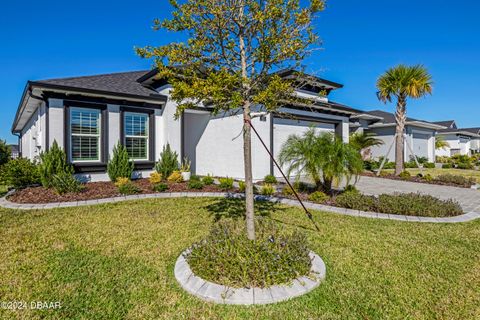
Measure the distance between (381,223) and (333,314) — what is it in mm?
3732

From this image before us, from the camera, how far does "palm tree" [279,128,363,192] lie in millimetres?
7562

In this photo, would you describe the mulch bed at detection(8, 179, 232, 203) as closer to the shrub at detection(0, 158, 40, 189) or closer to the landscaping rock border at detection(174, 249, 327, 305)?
the shrub at detection(0, 158, 40, 189)

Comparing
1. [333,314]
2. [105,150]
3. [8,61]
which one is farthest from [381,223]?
[8,61]

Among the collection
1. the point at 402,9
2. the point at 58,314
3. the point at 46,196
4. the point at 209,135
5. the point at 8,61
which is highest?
the point at 402,9

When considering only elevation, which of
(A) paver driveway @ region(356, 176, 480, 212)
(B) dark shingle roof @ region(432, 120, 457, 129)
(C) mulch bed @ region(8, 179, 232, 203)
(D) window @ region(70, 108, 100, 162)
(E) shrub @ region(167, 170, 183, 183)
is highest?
(B) dark shingle roof @ region(432, 120, 457, 129)

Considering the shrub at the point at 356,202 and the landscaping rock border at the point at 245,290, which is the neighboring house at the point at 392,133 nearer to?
the shrub at the point at 356,202

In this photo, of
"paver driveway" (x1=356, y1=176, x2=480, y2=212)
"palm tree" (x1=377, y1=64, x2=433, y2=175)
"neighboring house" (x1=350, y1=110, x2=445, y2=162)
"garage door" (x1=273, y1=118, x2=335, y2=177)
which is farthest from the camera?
"neighboring house" (x1=350, y1=110, x2=445, y2=162)

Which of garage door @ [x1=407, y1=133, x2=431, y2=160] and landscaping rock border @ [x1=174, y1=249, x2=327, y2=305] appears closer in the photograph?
landscaping rock border @ [x1=174, y1=249, x2=327, y2=305]

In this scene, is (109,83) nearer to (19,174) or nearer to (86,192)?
(19,174)

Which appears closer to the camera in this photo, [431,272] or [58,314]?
[58,314]

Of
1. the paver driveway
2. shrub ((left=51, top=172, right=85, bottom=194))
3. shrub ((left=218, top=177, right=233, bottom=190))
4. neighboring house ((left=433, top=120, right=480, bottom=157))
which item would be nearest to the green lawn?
shrub ((left=51, top=172, right=85, bottom=194))

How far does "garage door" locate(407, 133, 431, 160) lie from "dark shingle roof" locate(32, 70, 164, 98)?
23072 millimetres

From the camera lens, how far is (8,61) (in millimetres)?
12719

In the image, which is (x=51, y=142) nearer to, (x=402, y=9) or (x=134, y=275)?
(x=134, y=275)
